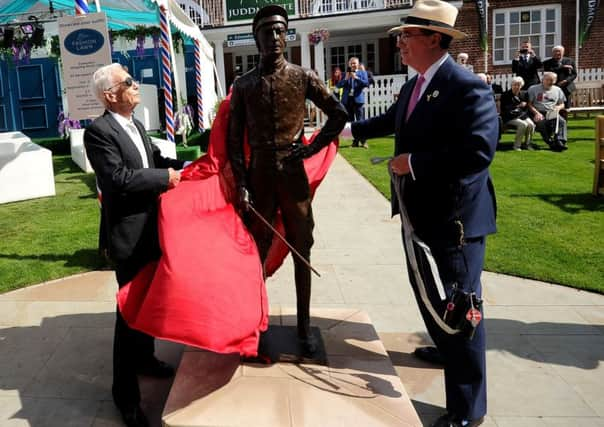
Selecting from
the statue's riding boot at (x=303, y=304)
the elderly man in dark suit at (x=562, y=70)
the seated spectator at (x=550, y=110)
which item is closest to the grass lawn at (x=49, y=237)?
the statue's riding boot at (x=303, y=304)

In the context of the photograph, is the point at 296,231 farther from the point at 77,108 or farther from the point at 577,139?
the point at 577,139

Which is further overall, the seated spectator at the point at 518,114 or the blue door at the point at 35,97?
the blue door at the point at 35,97

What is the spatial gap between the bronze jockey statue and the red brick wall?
722 inches

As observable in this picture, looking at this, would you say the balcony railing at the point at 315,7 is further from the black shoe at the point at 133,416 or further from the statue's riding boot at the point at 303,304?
the black shoe at the point at 133,416

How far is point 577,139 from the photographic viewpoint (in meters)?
13.3

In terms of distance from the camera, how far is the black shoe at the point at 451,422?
2797 millimetres

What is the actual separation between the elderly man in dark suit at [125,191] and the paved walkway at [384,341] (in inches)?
11.6

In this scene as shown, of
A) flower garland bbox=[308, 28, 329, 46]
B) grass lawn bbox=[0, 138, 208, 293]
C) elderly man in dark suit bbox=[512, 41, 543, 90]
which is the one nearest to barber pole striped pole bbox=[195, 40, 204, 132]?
grass lawn bbox=[0, 138, 208, 293]

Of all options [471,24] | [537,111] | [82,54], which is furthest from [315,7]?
[82,54]

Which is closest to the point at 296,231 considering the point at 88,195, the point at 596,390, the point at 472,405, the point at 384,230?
the point at 472,405

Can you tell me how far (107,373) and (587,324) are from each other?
347 centimetres

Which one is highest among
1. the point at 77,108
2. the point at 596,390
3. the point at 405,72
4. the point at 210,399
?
the point at 405,72

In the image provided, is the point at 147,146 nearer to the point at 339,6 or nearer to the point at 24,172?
the point at 24,172

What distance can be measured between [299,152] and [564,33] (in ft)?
67.8
